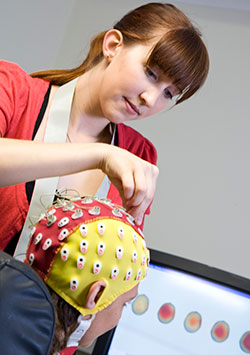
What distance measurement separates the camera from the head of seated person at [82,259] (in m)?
0.78

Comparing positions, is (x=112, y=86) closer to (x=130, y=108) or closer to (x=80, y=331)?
(x=130, y=108)

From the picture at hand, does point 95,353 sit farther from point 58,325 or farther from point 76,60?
point 76,60

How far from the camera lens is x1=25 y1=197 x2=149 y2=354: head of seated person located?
2.57ft

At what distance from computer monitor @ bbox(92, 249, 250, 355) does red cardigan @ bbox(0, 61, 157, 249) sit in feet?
1.45

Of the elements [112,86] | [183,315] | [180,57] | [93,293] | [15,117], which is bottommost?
[183,315]

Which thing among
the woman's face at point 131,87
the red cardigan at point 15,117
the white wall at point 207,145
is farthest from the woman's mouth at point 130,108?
the white wall at point 207,145

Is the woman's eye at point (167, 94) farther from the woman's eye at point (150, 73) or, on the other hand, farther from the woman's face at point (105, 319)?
the woman's face at point (105, 319)

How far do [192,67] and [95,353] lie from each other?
2.59 feet

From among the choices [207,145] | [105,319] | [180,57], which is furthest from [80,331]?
[207,145]

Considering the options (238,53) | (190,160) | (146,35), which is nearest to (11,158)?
(146,35)

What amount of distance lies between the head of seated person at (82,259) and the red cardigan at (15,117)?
0.18m

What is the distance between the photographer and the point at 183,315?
1243 millimetres

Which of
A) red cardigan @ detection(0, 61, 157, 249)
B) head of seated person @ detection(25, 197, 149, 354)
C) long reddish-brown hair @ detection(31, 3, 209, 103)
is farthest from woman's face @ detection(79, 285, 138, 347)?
long reddish-brown hair @ detection(31, 3, 209, 103)

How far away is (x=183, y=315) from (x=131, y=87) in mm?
635
